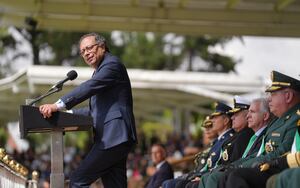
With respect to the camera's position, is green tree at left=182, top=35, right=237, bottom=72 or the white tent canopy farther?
green tree at left=182, top=35, right=237, bottom=72

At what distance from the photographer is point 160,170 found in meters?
10.1

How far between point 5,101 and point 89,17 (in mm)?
8876

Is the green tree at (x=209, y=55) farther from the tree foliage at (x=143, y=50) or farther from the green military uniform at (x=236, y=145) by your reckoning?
→ the green military uniform at (x=236, y=145)

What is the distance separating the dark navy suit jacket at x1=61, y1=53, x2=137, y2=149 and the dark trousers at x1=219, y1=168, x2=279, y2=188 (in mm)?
1165

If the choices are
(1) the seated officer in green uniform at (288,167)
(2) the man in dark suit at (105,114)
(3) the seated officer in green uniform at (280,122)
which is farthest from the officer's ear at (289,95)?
(2) the man in dark suit at (105,114)

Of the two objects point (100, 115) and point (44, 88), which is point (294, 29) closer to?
point (44, 88)

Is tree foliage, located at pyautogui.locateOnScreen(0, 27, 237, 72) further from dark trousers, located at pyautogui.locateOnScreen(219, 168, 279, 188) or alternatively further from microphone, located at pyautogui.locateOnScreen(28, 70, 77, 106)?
dark trousers, located at pyautogui.locateOnScreen(219, 168, 279, 188)

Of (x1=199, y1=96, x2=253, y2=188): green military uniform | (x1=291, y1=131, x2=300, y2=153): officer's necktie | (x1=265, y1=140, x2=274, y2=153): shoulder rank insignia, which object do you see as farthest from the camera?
(x1=199, y1=96, x2=253, y2=188): green military uniform

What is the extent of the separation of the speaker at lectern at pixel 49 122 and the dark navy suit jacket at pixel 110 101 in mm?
186

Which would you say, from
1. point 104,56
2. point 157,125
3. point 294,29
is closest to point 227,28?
point 294,29

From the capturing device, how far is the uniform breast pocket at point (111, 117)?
6180 millimetres

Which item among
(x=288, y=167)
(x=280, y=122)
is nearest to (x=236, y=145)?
(x=280, y=122)

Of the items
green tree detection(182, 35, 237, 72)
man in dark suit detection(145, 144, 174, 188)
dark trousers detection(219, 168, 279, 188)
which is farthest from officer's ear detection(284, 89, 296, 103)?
green tree detection(182, 35, 237, 72)

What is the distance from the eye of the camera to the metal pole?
5988 mm
